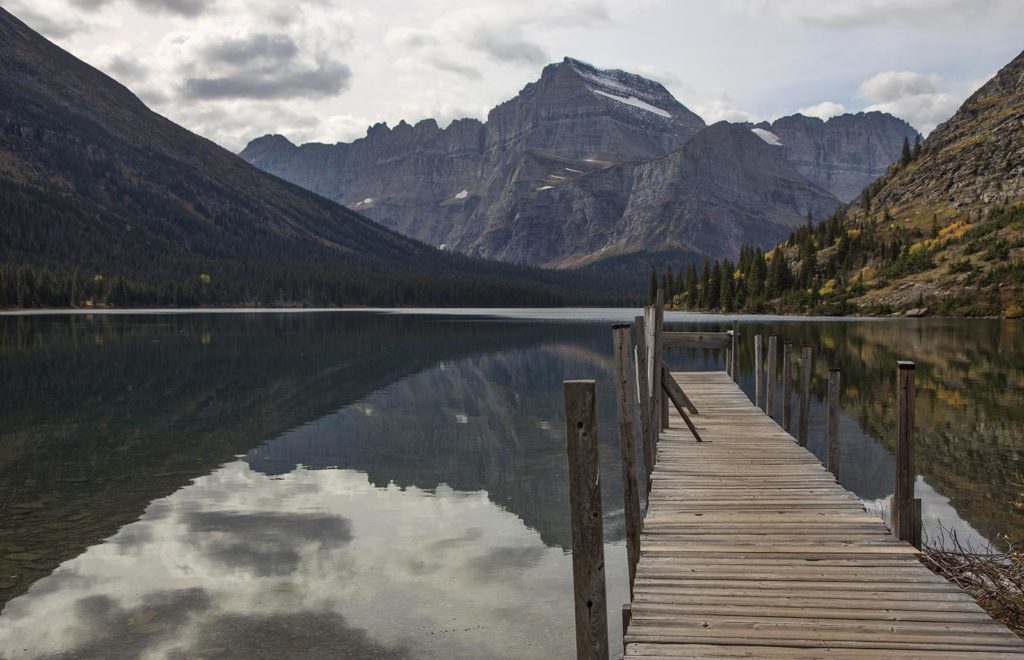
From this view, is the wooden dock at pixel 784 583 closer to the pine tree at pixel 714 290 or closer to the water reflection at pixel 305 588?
the water reflection at pixel 305 588

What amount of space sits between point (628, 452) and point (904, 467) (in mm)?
4592

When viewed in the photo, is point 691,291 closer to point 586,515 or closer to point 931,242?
point 931,242

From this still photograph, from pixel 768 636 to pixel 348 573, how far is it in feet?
29.9

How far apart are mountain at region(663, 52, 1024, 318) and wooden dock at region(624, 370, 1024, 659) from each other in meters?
99.5

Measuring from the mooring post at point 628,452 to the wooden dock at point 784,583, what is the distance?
0.90 feet

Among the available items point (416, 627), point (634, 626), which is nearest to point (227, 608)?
point (416, 627)

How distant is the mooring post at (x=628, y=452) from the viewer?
1270 cm

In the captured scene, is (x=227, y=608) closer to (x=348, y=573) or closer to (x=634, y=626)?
(x=348, y=573)

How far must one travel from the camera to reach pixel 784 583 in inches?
404

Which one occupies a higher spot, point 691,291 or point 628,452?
point 691,291

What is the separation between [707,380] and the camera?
35.7 meters

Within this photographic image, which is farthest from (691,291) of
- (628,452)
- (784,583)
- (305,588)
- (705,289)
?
(784,583)

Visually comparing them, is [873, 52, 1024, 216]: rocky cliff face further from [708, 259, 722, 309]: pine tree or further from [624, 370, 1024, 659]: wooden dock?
[624, 370, 1024, 659]: wooden dock

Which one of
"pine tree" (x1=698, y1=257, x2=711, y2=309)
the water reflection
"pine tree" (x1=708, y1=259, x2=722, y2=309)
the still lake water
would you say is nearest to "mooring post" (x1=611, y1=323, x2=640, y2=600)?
the still lake water
